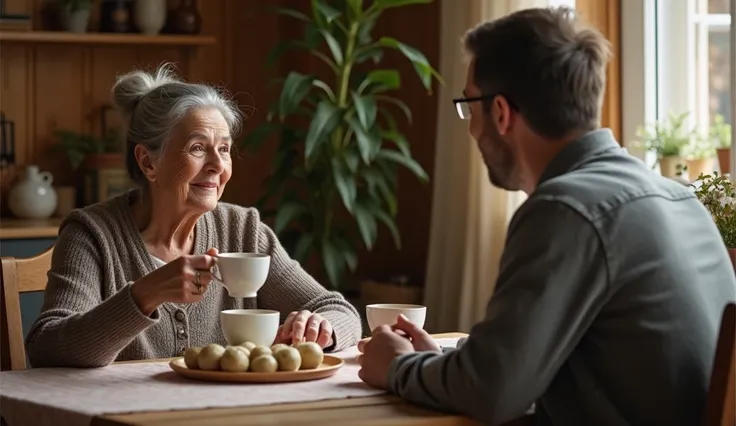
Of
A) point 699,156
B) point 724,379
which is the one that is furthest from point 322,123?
point 724,379

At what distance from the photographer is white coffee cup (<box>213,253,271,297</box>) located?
2.01 metres

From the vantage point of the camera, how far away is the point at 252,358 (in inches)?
77.1

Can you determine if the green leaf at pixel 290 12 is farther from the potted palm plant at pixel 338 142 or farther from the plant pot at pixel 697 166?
the plant pot at pixel 697 166

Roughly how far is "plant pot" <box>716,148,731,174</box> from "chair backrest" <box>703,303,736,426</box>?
1907mm

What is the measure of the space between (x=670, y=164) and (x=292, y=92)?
4.14 ft

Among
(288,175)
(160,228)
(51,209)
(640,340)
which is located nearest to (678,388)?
(640,340)

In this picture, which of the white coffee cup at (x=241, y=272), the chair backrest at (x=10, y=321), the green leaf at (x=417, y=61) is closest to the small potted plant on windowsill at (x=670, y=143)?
the green leaf at (x=417, y=61)

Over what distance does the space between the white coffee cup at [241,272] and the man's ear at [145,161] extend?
582mm

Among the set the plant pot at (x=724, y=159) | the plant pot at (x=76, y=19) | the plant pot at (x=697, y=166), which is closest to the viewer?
the plant pot at (x=724, y=159)

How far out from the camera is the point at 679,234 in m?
1.76

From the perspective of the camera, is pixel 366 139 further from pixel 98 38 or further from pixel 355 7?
pixel 98 38

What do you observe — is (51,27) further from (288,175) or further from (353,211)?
(353,211)

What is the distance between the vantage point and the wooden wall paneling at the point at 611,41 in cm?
385

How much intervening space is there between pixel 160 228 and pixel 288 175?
5.90 ft
